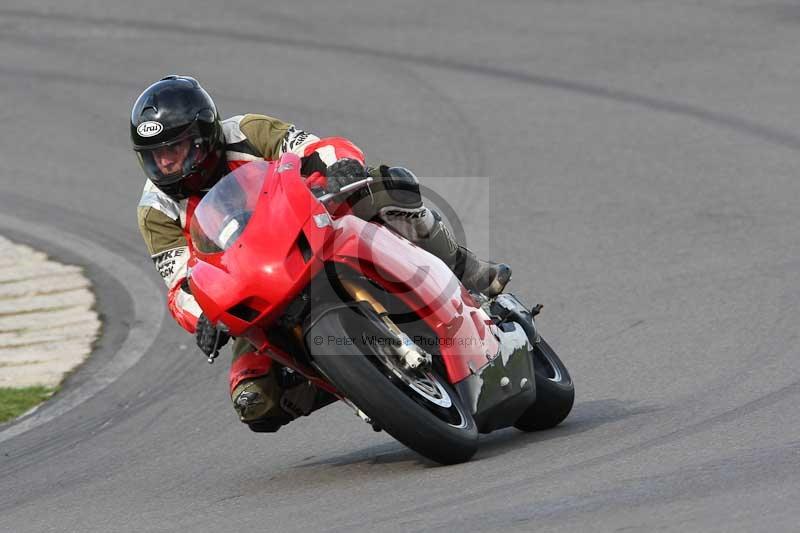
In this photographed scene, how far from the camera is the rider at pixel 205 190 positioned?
5551 mm

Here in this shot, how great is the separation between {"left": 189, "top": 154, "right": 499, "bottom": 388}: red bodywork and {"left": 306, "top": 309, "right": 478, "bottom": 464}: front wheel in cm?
20

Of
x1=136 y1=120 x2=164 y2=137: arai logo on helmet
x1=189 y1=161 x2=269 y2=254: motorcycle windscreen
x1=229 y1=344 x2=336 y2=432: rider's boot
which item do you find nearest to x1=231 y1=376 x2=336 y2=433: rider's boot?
x1=229 y1=344 x2=336 y2=432: rider's boot

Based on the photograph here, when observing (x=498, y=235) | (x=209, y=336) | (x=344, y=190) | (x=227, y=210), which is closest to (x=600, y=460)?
(x=344, y=190)

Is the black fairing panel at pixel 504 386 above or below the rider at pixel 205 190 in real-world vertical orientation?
below

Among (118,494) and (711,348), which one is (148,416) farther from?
(711,348)

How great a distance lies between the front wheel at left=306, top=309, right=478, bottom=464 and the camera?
15.8 ft

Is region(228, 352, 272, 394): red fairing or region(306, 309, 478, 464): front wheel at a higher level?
region(306, 309, 478, 464): front wheel

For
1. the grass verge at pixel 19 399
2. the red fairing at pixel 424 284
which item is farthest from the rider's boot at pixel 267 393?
the grass verge at pixel 19 399

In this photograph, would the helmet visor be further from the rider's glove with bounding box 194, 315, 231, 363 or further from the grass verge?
the grass verge

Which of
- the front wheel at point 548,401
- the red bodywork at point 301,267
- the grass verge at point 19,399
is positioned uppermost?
the red bodywork at point 301,267

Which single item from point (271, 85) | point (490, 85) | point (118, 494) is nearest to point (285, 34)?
point (271, 85)

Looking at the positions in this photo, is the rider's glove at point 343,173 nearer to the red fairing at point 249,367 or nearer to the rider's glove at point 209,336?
the rider's glove at point 209,336

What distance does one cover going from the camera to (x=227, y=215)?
5.11 m

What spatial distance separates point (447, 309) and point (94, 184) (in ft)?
22.1
